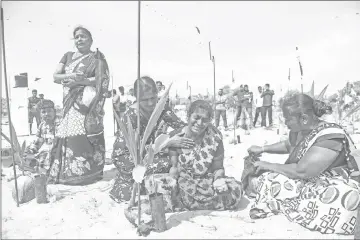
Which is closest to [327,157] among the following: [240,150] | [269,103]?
[240,150]

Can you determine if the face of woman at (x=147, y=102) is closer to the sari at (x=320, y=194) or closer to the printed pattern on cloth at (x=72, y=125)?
the printed pattern on cloth at (x=72, y=125)

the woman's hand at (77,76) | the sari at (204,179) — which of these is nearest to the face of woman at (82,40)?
the woman's hand at (77,76)

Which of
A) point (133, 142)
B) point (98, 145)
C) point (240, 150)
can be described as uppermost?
point (133, 142)

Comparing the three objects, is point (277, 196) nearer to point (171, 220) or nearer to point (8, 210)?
point (171, 220)

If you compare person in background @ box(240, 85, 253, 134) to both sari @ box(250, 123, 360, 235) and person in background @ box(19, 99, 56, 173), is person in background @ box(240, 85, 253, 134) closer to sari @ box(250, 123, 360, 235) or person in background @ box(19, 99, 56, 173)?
person in background @ box(19, 99, 56, 173)

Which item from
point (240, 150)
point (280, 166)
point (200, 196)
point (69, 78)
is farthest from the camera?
point (240, 150)

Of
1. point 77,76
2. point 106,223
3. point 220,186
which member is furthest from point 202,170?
point 77,76

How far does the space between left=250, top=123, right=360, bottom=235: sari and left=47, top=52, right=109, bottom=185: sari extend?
2275 mm

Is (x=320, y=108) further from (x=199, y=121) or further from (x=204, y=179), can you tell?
(x=204, y=179)

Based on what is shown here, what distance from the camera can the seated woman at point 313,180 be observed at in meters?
2.52

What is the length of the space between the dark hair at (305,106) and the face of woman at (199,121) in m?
0.78

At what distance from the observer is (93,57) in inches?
160

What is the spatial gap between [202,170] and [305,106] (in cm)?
119

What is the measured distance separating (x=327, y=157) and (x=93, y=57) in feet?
9.88
